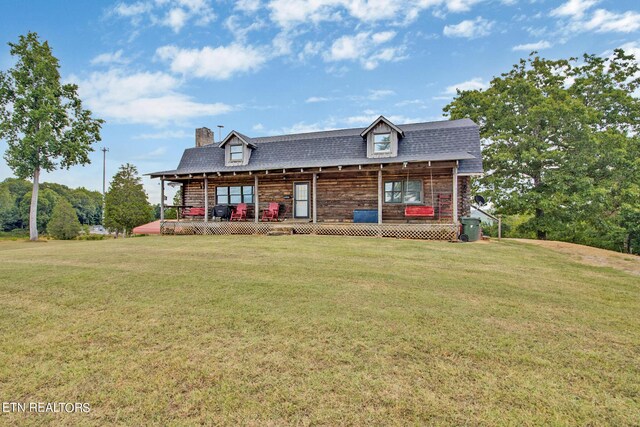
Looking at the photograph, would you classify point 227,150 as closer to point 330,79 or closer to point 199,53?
point 199,53

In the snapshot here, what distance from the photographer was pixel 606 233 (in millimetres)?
18828

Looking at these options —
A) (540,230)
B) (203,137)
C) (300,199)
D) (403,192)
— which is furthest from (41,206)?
(540,230)

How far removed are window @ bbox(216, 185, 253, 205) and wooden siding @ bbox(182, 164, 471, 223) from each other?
0.81 ft

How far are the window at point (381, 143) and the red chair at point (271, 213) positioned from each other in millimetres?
6169

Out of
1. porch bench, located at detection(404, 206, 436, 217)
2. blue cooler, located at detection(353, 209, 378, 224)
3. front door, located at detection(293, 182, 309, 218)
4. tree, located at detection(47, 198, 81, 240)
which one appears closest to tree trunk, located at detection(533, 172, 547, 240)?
porch bench, located at detection(404, 206, 436, 217)

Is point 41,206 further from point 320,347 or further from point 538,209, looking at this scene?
point 538,209

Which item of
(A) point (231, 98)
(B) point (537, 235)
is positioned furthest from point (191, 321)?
(B) point (537, 235)

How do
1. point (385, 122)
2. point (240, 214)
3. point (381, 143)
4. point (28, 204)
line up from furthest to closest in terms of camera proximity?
point (28, 204)
point (240, 214)
point (381, 143)
point (385, 122)

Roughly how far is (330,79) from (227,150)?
27.9 feet

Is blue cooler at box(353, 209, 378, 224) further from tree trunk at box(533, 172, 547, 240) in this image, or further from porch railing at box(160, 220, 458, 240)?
tree trunk at box(533, 172, 547, 240)

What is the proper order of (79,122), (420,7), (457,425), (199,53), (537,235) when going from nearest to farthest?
(457,425) < (420,7) < (199,53) < (537,235) < (79,122)

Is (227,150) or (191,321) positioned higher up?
(227,150)

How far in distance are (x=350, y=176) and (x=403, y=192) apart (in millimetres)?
2896

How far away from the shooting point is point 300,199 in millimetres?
17250
